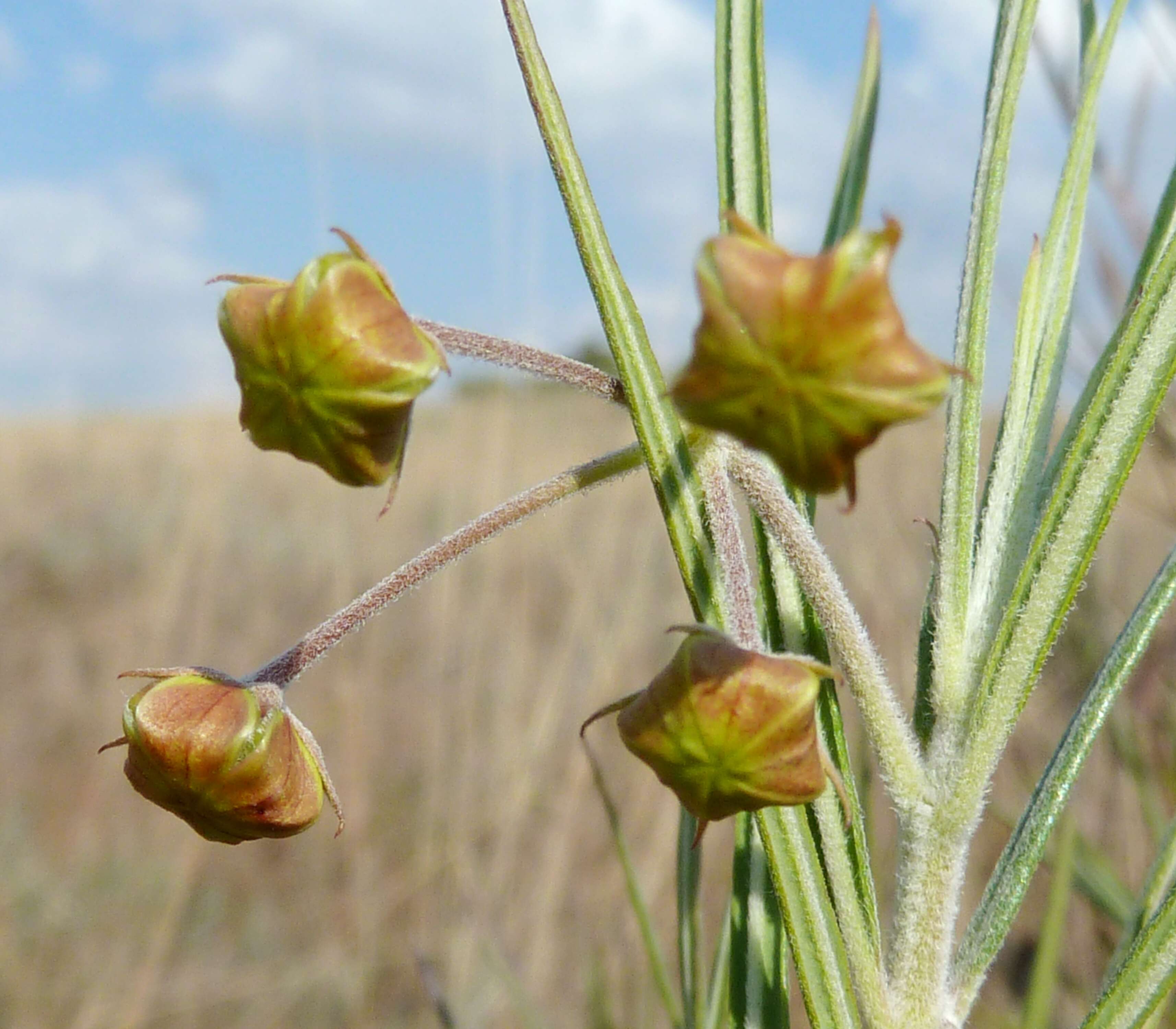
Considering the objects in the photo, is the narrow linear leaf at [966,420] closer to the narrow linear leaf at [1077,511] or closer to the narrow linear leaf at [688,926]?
the narrow linear leaf at [1077,511]

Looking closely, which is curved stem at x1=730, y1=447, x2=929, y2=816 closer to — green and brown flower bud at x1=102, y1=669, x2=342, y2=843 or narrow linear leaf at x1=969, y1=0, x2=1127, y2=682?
narrow linear leaf at x1=969, y1=0, x2=1127, y2=682

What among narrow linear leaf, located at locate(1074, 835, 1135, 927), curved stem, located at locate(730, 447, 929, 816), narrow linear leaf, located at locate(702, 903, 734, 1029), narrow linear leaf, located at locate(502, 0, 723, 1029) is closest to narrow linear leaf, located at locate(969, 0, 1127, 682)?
curved stem, located at locate(730, 447, 929, 816)

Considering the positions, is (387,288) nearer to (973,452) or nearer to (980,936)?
(973,452)

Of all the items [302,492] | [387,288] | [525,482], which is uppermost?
Answer: [387,288]

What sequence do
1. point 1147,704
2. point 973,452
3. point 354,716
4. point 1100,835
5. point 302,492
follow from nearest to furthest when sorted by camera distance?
point 973,452, point 1147,704, point 1100,835, point 354,716, point 302,492

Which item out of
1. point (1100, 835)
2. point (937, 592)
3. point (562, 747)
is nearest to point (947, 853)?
point (937, 592)

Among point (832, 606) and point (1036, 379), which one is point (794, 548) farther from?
point (1036, 379)
